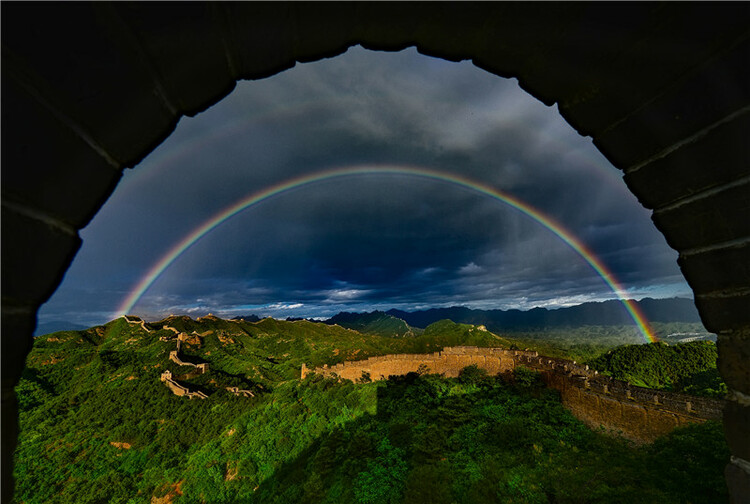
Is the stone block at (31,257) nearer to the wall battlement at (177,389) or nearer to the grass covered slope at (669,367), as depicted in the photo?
the grass covered slope at (669,367)

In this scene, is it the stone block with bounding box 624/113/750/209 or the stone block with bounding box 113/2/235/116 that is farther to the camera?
the stone block with bounding box 624/113/750/209

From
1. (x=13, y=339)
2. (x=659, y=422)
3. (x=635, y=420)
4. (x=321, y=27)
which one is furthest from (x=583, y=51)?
(x=635, y=420)

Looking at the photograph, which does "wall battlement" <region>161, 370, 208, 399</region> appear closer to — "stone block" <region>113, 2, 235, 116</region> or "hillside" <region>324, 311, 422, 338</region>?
"stone block" <region>113, 2, 235, 116</region>

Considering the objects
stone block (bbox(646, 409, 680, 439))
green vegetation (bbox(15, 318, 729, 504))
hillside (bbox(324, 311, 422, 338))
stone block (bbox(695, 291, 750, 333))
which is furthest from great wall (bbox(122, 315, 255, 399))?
hillside (bbox(324, 311, 422, 338))

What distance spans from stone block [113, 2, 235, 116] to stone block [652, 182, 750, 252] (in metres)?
2.55

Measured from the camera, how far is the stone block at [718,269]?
5.19 feet

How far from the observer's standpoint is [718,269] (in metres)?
1.67

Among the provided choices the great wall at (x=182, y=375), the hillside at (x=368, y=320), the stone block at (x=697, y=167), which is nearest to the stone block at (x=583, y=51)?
the stone block at (x=697, y=167)

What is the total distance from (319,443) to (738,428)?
1777 centimetres

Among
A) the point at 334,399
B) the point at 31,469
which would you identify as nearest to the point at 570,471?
the point at 334,399

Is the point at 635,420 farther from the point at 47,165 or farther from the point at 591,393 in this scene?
the point at 47,165

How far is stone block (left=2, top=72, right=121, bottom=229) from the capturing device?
0.90 meters

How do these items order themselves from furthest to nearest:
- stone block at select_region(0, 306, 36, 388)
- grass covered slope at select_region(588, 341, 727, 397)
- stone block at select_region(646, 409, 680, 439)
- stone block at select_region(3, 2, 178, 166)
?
1. grass covered slope at select_region(588, 341, 727, 397)
2. stone block at select_region(646, 409, 680, 439)
3. stone block at select_region(0, 306, 36, 388)
4. stone block at select_region(3, 2, 178, 166)

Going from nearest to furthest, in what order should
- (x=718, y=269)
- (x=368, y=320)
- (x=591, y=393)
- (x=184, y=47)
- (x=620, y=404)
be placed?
(x=184, y=47)
(x=718, y=269)
(x=620, y=404)
(x=591, y=393)
(x=368, y=320)
